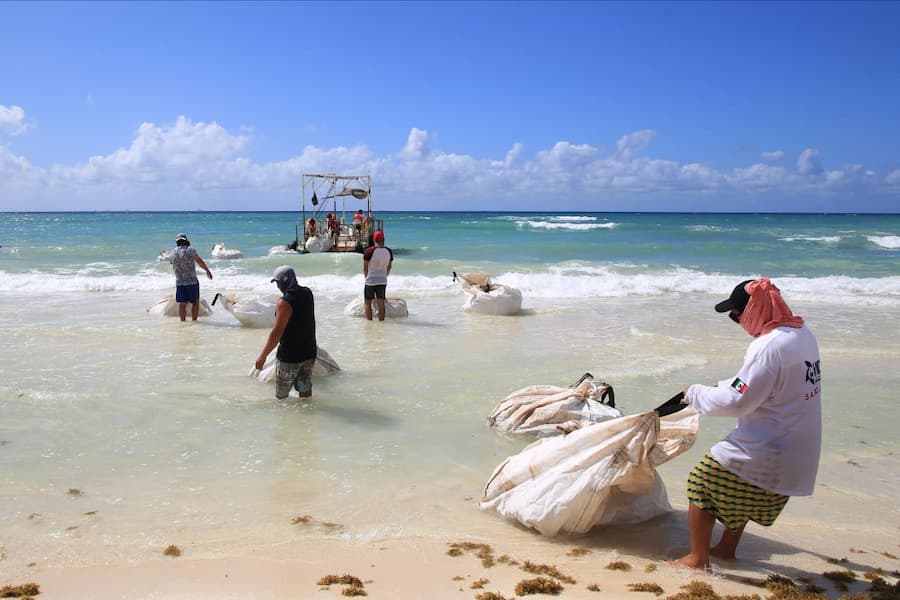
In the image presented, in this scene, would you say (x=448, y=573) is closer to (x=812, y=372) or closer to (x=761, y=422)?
(x=761, y=422)

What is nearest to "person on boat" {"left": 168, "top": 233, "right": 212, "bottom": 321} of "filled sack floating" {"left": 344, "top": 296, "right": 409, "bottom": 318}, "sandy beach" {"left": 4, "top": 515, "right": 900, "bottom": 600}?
"filled sack floating" {"left": 344, "top": 296, "right": 409, "bottom": 318}

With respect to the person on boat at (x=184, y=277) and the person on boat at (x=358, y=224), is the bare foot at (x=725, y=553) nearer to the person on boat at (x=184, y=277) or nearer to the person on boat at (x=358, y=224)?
the person on boat at (x=184, y=277)

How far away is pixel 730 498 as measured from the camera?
2.90 m

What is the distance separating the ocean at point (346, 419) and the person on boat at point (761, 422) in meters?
0.49

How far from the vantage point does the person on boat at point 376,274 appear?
10.1 metres

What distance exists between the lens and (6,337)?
28.6 feet

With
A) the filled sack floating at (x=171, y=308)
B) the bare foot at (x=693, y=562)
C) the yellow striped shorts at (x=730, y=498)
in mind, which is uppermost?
the yellow striped shorts at (x=730, y=498)

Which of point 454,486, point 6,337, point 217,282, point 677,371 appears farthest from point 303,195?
point 454,486

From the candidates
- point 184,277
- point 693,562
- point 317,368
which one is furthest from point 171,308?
point 693,562

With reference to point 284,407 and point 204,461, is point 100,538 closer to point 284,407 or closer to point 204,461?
point 204,461

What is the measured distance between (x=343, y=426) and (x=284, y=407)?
0.75m

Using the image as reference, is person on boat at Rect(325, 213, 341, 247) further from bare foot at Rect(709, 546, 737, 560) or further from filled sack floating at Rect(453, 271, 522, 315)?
bare foot at Rect(709, 546, 737, 560)

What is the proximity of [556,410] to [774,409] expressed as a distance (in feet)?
7.30

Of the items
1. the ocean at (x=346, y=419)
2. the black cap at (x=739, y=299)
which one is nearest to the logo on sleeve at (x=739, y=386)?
the black cap at (x=739, y=299)
